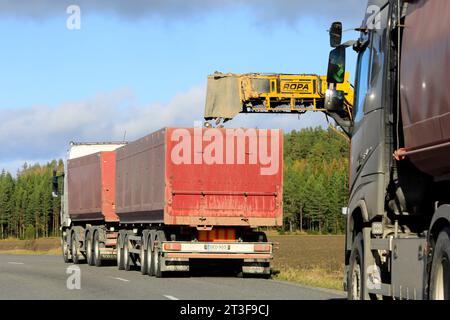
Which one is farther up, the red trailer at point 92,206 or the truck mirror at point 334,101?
the truck mirror at point 334,101

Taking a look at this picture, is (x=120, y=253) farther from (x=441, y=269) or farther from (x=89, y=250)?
(x=441, y=269)

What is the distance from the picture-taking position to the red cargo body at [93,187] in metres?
31.4

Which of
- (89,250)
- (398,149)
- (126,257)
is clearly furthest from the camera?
(89,250)

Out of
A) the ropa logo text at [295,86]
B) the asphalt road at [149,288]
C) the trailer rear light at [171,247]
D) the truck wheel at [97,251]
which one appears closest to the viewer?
the asphalt road at [149,288]

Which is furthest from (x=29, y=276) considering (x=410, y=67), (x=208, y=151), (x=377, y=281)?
(x=410, y=67)

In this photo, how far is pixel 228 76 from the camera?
116 ft

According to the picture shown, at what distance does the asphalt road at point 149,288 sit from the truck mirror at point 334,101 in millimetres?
4959

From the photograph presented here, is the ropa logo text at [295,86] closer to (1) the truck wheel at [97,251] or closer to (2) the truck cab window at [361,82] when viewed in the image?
(1) the truck wheel at [97,251]

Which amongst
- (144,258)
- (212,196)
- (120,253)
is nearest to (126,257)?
(120,253)

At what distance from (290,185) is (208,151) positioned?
15944cm

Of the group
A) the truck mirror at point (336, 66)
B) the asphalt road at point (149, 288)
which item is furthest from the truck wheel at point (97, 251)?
the truck mirror at point (336, 66)

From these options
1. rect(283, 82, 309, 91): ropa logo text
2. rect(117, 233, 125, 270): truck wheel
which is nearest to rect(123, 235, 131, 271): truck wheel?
rect(117, 233, 125, 270): truck wheel

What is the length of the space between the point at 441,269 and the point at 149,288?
11.6 metres

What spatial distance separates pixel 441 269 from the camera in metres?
9.91
